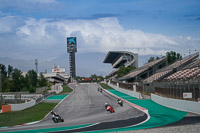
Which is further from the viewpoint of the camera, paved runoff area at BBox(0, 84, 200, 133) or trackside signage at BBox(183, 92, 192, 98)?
trackside signage at BBox(183, 92, 192, 98)

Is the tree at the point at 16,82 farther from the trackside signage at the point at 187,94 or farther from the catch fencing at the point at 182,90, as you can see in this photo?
the trackside signage at the point at 187,94

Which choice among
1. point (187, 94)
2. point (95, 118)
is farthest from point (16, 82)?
point (187, 94)

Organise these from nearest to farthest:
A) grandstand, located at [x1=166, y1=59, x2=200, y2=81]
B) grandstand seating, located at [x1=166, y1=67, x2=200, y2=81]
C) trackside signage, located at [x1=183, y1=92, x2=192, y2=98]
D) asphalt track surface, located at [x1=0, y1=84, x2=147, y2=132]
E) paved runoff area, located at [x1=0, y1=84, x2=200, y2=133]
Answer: paved runoff area, located at [x1=0, y1=84, x2=200, y2=133]
asphalt track surface, located at [x1=0, y1=84, x2=147, y2=132]
trackside signage, located at [x1=183, y1=92, x2=192, y2=98]
grandstand seating, located at [x1=166, y1=67, x2=200, y2=81]
grandstand, located at [x1=166, y1=59, x2=200, y2=81]

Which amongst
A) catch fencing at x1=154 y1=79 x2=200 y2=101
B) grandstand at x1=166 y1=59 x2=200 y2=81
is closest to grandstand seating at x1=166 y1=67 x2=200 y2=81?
grandstand at x1=166 y1=59 x2=200 y2=81

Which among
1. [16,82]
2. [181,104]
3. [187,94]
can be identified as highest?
[16,82]

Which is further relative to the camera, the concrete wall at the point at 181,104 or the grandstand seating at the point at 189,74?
the grandstand seating at the point at 189,74

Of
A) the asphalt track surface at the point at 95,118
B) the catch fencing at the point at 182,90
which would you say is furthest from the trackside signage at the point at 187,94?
the asphalt track surface at the point at 95,118

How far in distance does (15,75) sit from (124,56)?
6103 centimetres

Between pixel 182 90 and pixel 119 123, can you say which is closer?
pixel 119 123

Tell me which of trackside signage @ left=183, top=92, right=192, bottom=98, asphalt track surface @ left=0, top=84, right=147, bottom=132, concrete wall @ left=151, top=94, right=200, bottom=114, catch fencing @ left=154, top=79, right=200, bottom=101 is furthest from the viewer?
trackside signage @ left=183, top=92, right=192, bottom=98

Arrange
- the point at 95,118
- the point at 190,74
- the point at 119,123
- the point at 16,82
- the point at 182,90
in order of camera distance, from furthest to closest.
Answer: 1. the point at 16,82
2. the point at 190,74
3. the point at 182,90
4. the point at 95,118
5. the point at 119,123

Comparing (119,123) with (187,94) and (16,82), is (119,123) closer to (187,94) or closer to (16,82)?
→ (187,94)

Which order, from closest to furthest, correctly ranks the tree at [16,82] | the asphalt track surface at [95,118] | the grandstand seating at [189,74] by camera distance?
the asphalt track surface at [95,118] → the grandstand seating at [189,74] → the tree at [16,82]

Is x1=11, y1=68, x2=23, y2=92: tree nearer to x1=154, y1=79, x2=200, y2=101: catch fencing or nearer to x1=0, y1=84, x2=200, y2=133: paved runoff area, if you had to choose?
x1=154, y1=79, x2=200, y2=101: catch fencing
